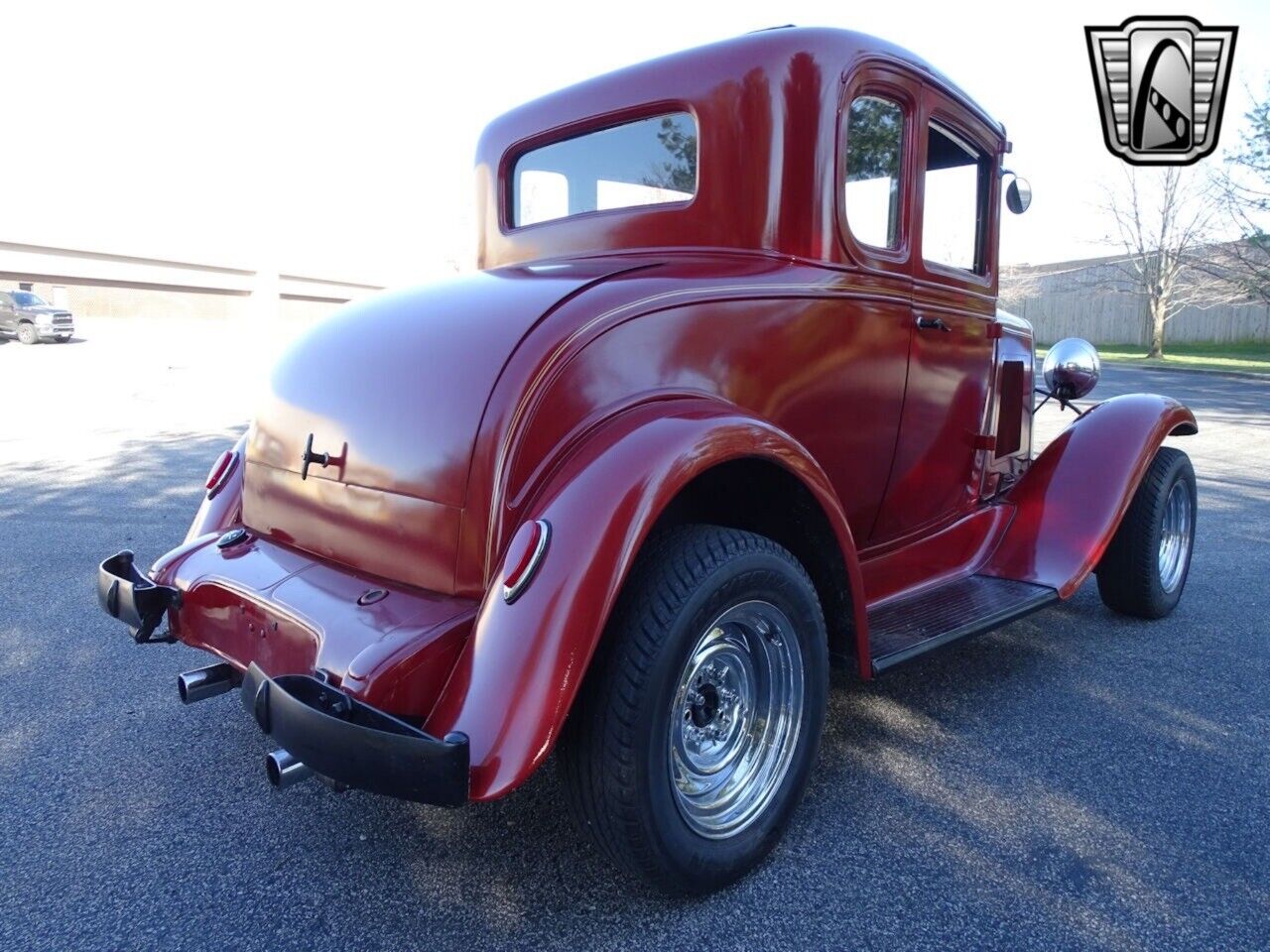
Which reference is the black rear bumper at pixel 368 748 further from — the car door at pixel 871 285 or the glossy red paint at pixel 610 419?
the car door at pixel 871 285

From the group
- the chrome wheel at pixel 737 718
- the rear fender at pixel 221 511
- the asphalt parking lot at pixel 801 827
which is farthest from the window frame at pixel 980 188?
the rear fender at pixel 221 511

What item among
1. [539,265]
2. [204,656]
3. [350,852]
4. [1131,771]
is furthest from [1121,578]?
[204,656]

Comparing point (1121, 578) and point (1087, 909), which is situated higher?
point (1121, 578)

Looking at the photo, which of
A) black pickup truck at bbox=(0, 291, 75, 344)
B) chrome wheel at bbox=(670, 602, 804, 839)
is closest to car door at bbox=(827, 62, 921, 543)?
chrome wheel at bbox=(670, 602, 804, 839)

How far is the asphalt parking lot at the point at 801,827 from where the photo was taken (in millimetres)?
1967

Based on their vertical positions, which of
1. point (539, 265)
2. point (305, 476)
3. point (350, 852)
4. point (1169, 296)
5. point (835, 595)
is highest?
point (1169, 296)

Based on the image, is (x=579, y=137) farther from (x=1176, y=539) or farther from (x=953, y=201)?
(x=1176, y=539)

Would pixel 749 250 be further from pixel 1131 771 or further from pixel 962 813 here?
pixel 1131 771

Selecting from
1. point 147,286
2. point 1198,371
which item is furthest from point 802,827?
point 147,286

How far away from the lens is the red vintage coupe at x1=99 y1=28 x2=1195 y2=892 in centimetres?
184

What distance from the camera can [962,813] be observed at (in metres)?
2.42

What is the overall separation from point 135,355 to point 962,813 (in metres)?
24.8

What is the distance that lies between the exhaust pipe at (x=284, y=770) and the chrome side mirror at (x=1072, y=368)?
3.93m

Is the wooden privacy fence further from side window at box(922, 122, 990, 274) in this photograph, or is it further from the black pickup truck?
the black pickup truck
